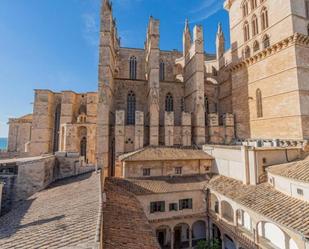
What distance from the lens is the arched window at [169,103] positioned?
26.8 metres

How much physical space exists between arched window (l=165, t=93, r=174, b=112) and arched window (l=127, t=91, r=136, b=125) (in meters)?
4.65

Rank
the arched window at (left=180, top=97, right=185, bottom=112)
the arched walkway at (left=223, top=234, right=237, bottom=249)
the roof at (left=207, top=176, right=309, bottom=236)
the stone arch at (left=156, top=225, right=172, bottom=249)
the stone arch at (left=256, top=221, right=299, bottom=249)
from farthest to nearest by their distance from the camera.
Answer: the arched window at (left=180, top=97, right=185, bottom=112), the stone arch at (left=156, top=225, right=172, bottom=249), the arched walkway at (left=223, top=234, right=237, bottom=249), the stone arch at (left=256, top=221, right=299, bottom=249), the roof at (left=207, top=176, right=309, bottom=236)

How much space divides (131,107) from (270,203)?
19275 mm

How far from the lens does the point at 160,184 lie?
17328mm

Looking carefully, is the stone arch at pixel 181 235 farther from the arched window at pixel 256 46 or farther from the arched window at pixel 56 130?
the arched window at pixel 256 46

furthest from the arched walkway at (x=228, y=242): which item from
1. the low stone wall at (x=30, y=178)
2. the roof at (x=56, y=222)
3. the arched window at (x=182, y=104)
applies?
the arched window at (x=182, y=104)

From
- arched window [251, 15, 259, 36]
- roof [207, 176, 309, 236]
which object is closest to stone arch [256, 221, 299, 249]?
roof [207, 176, 309, 236]

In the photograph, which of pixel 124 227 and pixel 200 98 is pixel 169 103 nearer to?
pixel 200 98

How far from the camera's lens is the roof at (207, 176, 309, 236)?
373 inches

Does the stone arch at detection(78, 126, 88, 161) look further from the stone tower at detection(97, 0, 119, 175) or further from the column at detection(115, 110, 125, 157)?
the column at detection(115, 110, 125, 157)

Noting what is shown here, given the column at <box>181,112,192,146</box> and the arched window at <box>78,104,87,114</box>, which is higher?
the arched window at <box>78,104,87,114</box>

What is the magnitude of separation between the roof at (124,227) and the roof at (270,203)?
6.85m

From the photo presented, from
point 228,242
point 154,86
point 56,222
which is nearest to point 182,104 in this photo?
point 154,86

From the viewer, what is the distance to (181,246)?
59.0 ft
